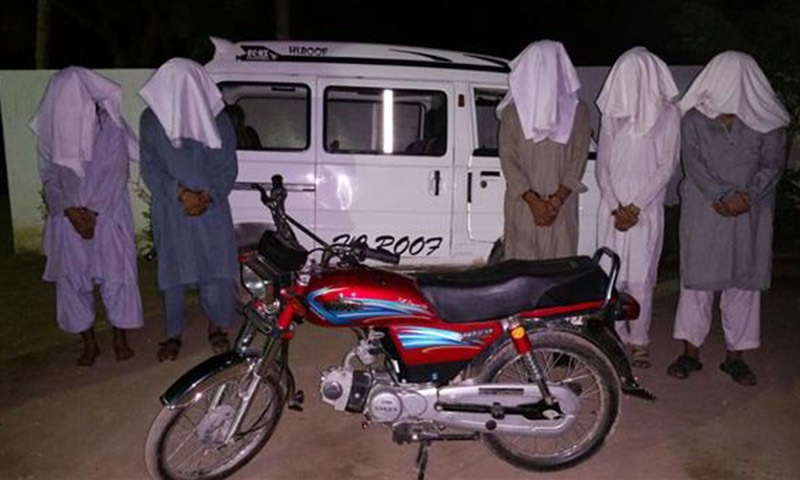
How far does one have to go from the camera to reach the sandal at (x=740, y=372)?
523cm

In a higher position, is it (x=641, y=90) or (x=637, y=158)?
(x=641, y=90)

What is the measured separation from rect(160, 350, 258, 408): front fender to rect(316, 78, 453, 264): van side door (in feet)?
8.76

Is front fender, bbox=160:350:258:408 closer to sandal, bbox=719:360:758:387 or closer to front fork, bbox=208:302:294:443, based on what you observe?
front fork, bbox=208:302:294:443

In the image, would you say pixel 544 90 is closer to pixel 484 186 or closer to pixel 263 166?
pixel 484 186

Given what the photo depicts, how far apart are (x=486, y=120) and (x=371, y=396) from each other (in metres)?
3.67

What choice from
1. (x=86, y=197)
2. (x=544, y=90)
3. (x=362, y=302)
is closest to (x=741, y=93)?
(x=544, y=90)

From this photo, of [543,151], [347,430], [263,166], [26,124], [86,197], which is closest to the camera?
[347,430]

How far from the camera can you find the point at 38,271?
866 cm

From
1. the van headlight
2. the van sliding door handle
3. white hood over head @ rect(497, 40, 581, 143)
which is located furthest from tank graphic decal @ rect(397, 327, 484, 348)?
the van sliding door handle

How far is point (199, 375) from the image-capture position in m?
3.78

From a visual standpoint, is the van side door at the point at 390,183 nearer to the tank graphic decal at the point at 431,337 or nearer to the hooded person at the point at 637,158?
the hooded person at the point at 637,158

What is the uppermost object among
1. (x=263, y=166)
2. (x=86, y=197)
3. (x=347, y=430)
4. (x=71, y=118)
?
(x=71, y=118)

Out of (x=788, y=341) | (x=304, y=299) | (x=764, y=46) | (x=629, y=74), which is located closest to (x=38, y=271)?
(x=304, y=299)

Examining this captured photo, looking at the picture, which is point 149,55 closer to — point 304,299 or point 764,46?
point 764,46
